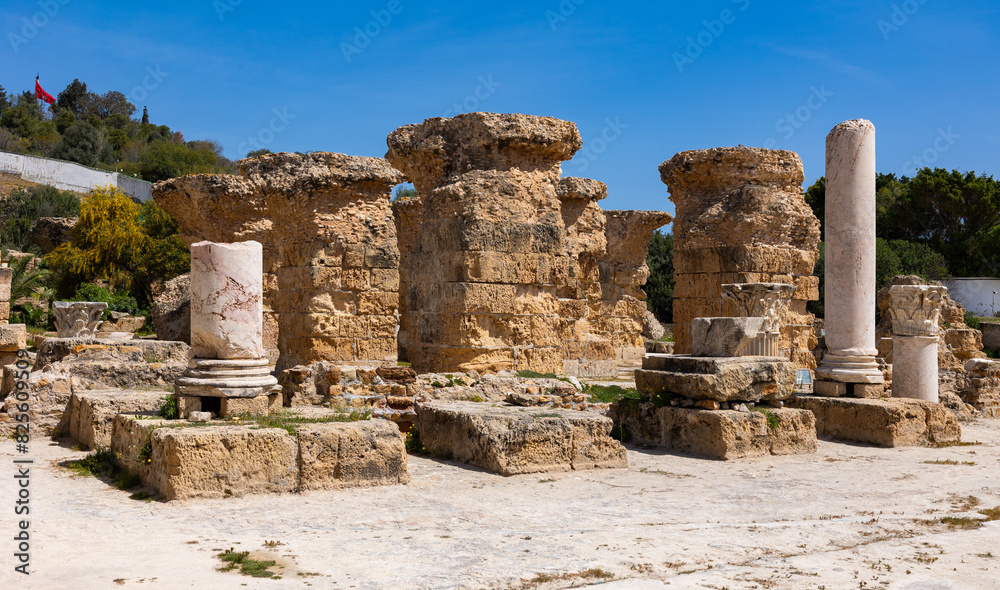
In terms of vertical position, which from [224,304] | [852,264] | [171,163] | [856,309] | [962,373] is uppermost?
[171,163]

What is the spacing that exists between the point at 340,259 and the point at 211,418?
190 inches

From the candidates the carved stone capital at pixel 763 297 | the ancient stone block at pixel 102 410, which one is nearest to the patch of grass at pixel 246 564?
the ancient stone block at pixel 102 410

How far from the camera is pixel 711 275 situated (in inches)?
529

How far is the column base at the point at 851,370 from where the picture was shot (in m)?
9.85

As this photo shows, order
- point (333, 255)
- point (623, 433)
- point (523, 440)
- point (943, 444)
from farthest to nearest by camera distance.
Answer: point (333, 255), point (943, 444), point (623, 433), point (523, 440)

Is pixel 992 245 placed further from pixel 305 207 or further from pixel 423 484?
pixel 423 484

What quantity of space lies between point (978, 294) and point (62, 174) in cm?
4612

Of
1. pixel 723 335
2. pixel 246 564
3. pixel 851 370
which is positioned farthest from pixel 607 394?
pixel 246 564

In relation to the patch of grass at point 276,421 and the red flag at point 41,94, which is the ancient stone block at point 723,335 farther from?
the red flag at point 41,94

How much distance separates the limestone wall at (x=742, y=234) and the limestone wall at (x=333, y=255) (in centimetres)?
490

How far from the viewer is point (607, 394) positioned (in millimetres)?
9867

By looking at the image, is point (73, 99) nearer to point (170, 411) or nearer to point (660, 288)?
point (660, 288)

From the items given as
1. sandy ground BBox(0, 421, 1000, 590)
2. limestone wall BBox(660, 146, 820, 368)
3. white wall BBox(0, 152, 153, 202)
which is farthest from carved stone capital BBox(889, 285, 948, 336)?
white wall BBox(0, 152, 153, 202)

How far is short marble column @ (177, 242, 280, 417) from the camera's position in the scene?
7094 mm
